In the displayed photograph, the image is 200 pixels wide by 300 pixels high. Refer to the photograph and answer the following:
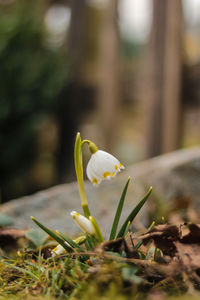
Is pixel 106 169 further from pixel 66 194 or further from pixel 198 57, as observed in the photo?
pixel 198 57

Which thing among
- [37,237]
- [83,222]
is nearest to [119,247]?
[83,222]

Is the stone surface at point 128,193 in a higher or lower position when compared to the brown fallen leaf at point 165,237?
lower

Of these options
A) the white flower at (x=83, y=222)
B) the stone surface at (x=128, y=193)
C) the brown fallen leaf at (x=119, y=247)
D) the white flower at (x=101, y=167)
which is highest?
the white flower at (x=101, y=167)

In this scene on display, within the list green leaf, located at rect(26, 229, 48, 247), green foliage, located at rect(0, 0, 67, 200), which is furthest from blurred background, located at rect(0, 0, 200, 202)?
green leaf, located at rect(26, 229, 48, 247)

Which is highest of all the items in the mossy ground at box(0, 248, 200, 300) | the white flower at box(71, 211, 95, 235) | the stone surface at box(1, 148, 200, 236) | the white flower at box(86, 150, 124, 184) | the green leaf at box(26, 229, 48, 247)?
the white flower at box(86, 150, 124, 184)

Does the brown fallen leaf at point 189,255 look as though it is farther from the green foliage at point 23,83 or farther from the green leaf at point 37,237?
the green foliage at point 23,83

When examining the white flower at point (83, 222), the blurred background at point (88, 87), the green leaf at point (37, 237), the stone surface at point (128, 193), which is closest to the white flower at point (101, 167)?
the white flower at point (83, 222)

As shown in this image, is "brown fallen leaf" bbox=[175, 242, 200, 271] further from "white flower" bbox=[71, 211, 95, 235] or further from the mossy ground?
"white flower" bbox=[71, 211, 95, 235]
